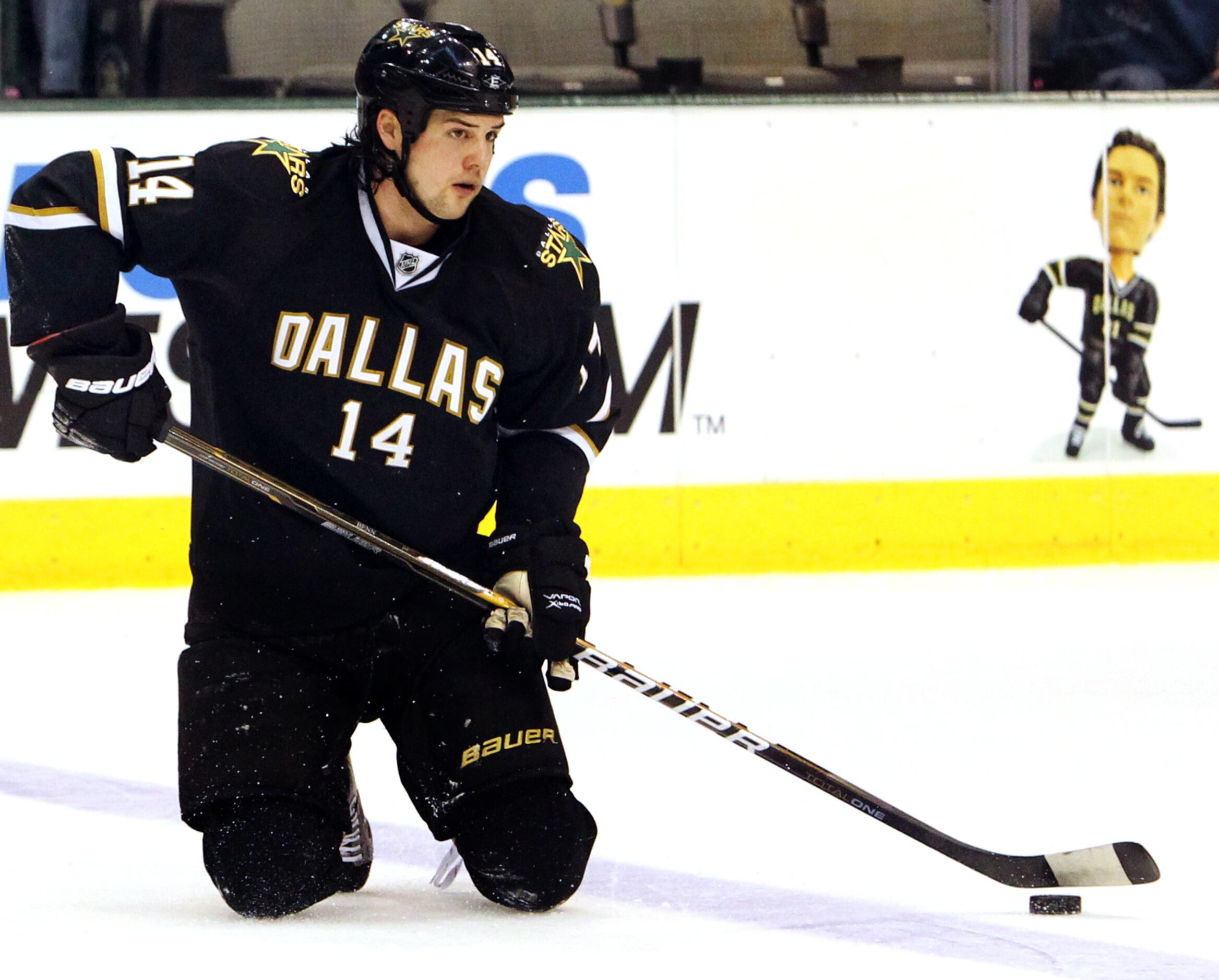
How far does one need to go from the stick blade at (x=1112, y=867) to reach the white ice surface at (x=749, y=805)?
4 centimetres

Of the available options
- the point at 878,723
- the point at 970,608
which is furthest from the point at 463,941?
the point at 970,608

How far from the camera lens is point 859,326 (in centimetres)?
493

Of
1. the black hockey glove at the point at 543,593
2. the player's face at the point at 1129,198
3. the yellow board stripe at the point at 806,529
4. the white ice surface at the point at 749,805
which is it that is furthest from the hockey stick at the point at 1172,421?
the black hockey glove at the point at 543,593

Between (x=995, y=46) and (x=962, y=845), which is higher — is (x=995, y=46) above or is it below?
above

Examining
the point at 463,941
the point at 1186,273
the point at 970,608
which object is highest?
the point at 1186,273

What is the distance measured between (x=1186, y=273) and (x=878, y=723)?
2.40m

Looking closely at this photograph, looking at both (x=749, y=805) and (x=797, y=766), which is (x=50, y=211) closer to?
(x=797, y=766)

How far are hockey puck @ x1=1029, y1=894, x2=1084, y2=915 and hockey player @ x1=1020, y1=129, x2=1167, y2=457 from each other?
304cm

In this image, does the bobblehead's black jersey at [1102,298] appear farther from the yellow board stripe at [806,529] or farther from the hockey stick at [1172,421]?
the yellow board stripe at [806,529]

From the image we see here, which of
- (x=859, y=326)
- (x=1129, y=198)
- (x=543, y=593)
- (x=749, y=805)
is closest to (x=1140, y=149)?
(x=1129, y=198)

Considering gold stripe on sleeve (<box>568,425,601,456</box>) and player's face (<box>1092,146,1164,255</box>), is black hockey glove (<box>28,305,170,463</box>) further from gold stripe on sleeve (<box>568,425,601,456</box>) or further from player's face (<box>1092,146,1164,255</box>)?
player's face (<box>1092,146,1164,255</box>)

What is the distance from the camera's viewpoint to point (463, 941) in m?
1.91

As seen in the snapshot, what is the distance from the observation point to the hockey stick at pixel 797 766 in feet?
6.81

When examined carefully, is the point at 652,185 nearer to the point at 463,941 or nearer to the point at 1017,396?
the point at 1017,396
